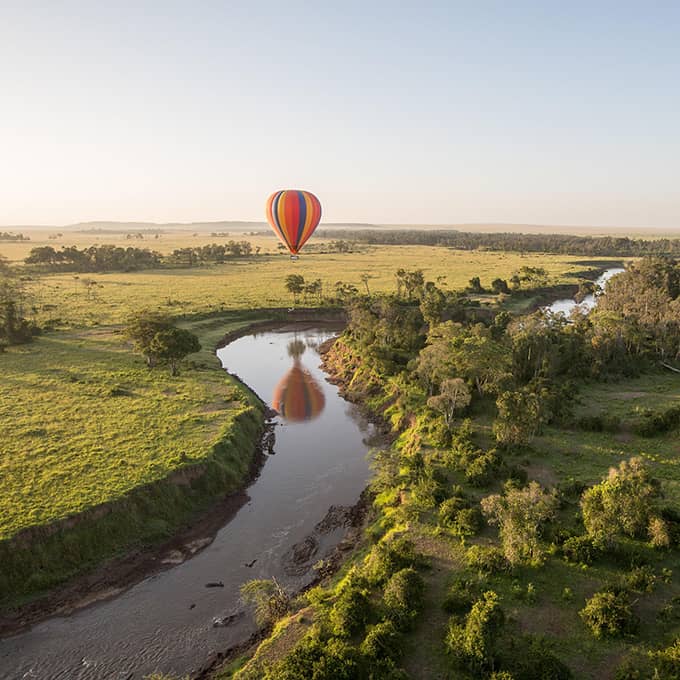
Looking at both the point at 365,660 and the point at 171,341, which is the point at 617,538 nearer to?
the point at 365,660

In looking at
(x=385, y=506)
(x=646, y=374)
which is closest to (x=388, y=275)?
(x=646, y=374)

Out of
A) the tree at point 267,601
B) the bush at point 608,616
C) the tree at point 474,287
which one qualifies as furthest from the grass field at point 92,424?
the tree at point 474,287

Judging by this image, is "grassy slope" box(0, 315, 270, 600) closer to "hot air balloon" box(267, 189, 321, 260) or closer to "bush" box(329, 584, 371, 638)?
"bush" box(329, 584, 371, 638)

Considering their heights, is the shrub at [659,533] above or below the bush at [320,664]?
above

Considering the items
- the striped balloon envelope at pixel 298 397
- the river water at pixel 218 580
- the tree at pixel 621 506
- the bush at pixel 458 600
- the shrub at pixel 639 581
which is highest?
the tree at pixel 621 506

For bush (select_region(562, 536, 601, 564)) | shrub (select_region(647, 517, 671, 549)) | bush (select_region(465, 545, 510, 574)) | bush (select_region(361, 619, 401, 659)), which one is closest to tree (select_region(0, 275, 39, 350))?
bush (select_region(361, 619, 401, 659))

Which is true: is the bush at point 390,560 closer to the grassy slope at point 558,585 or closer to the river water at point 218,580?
the grassy slope at point 558,585
